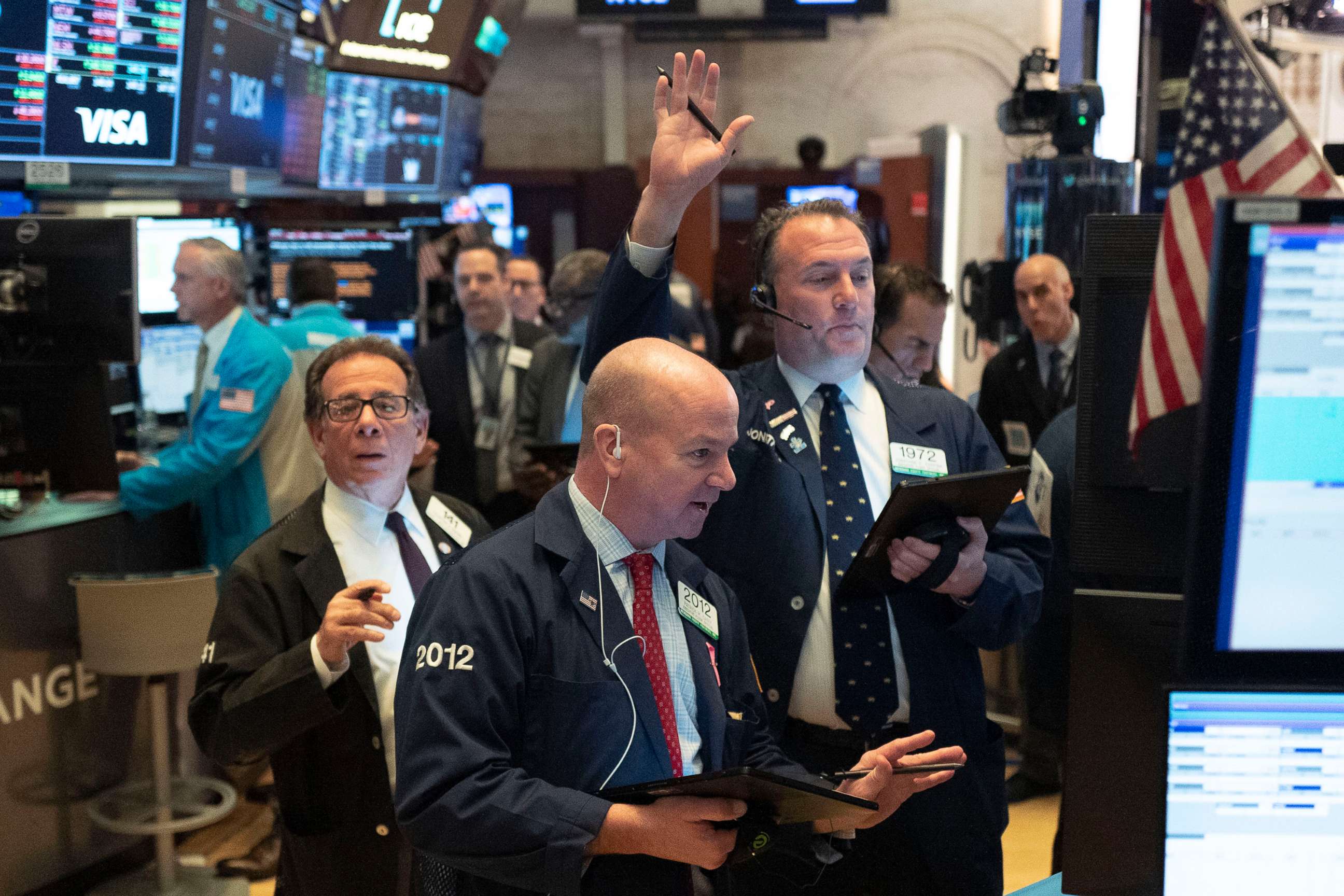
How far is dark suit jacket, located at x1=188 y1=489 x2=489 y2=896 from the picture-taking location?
2297 millimetres

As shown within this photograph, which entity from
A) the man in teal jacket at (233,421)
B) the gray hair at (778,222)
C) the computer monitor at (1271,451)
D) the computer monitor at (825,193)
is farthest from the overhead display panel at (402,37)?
the computer monitor at (825,193)

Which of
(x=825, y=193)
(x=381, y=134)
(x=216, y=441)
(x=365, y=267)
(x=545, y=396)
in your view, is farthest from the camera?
(x=825, y=193)

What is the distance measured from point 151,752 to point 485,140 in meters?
10.0

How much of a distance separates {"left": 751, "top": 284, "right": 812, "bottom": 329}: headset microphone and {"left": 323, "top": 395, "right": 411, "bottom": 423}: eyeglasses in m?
0.76

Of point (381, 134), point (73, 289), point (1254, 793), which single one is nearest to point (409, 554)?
point (1254, 793)

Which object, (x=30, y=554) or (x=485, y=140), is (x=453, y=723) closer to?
(x=30, y=554)

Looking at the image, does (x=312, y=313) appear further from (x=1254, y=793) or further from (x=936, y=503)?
(x=1254, y=793)

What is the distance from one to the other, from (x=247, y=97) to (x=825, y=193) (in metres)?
6.82

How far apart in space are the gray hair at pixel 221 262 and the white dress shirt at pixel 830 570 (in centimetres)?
283

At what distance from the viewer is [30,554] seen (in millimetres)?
3670

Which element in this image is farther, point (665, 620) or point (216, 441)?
point (216, 441)

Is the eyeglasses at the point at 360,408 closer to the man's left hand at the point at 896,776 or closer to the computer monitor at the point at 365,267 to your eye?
the man's left hand at the point at 896,776

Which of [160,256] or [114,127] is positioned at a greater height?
[114,127]

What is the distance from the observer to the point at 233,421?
434 cm
